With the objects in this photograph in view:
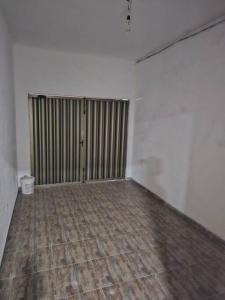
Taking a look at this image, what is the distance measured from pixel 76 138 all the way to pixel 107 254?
2.72 metres

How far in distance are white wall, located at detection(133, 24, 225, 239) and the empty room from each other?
0.02m

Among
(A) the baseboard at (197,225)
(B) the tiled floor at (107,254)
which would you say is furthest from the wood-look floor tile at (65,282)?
(A) the baseboard at (197,225)

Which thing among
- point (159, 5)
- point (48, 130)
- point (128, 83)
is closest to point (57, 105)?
point (48, 130)

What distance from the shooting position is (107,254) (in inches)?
95.3

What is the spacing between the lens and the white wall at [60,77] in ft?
13.3

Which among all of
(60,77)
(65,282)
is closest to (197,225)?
(65,282)

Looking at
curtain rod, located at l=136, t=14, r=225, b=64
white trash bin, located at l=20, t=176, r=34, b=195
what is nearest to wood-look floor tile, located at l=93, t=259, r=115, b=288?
white trash bin, located at l=20, t=176, r=34, b=195

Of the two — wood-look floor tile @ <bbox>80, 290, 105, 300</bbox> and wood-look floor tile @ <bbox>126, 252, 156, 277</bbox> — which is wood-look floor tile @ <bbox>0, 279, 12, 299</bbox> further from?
wood-look floor tile @ <bbox>126, 252, 156, 277</bbox>

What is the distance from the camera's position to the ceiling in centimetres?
238

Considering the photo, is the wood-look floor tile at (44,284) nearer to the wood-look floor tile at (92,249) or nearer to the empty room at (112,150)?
the empty room at (112,150)

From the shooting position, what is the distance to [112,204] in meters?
3.78

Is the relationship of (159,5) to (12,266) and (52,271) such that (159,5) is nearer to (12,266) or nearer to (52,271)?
(52,271)

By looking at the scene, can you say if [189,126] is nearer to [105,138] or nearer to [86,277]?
[105,138]

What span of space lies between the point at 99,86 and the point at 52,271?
11.7ft
